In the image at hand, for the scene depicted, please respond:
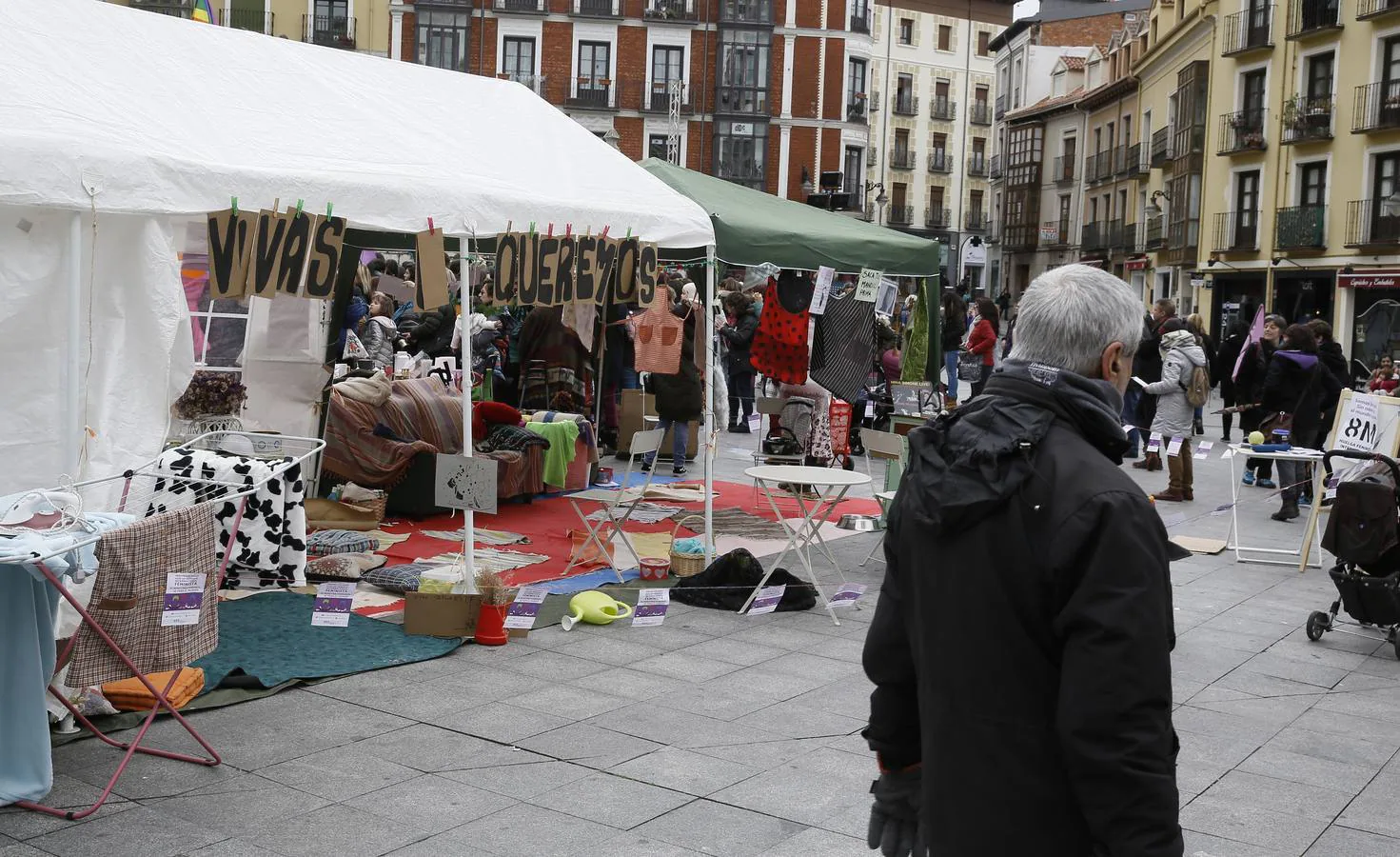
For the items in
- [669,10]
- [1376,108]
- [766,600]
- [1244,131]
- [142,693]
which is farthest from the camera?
[669,10]

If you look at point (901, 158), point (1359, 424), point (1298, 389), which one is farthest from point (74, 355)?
point (901, 158)

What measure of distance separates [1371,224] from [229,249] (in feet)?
89.4

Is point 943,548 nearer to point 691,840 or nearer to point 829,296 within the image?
point 691,840

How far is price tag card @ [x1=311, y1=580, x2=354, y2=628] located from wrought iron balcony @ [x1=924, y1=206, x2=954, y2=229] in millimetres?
60952

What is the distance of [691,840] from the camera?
4.13m

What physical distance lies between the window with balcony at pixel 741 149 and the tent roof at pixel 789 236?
122ft

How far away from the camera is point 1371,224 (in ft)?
91.2

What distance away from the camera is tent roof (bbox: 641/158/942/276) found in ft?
27.1

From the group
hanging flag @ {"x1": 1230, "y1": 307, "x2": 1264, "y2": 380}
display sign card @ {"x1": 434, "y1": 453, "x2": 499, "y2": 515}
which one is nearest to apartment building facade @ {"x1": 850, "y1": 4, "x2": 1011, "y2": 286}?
hanging flag @ {"x1": 1230, "y1": 307, "x2": 1264, "y2": 380}

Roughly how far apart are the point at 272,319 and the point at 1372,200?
25.6 m

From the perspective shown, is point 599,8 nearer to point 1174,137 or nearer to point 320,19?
point 320,19

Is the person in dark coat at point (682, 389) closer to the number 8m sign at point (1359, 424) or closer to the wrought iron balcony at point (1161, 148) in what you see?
the number 8m sign at point (1359, 424)

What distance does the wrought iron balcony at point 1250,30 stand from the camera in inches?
1220

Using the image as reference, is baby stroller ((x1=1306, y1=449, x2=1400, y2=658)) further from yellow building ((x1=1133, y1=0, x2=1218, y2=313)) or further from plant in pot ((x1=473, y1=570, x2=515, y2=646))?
yellow building ((x1=1133, y1=0, x2=1218, y2=313))
